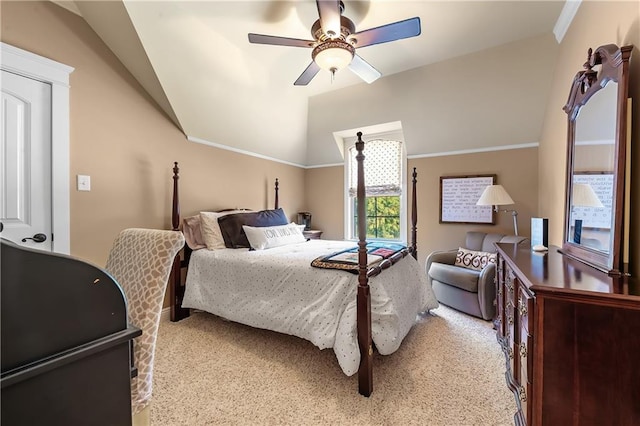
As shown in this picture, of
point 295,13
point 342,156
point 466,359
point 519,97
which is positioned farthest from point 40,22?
point 519,97

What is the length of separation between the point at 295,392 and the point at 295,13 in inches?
112

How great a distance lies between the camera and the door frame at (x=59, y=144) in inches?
80.5

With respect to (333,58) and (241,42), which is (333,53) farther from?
Answer: (241,42)

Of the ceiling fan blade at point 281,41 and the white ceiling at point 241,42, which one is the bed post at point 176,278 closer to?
the white ceiling at point 241,42

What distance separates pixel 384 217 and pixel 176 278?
10.2 ft

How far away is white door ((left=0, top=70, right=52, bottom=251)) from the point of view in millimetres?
1890

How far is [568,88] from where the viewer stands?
7.47ft

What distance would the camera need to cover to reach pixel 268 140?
4043 millimetres

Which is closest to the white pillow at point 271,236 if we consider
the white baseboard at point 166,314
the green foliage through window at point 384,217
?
the white baseboard at point 166,314

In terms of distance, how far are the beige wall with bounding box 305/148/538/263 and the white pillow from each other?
1689 mm

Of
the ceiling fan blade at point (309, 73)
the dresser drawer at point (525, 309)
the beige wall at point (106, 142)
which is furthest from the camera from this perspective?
the ceiling fan blade at point (309, 73)

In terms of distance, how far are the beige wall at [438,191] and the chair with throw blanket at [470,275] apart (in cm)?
34

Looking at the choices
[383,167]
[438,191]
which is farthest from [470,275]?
[383,167]

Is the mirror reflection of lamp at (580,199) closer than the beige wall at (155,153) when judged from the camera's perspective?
Yes
